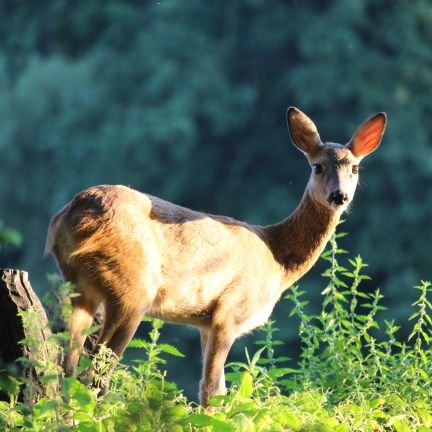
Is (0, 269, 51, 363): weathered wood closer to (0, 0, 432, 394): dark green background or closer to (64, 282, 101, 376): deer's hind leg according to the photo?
(64, 282, 101, 376): deer's hind leg

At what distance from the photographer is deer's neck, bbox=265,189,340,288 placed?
7.22m

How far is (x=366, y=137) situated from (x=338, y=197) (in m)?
0.63

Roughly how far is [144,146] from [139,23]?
4.07 m

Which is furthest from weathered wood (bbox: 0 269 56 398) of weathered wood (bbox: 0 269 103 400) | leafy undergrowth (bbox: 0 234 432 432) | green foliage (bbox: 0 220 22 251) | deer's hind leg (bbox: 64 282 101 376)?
green foliage (bbox: 0 220 22 251)

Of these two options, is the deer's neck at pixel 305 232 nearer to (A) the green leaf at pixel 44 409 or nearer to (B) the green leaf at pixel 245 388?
(B) the green leaf at pixel 245 388

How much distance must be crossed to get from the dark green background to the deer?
14131 millimetres

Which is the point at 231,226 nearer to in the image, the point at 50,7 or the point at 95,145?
the point at 95,145

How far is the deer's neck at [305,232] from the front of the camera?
7.22m

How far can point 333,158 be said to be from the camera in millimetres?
7164

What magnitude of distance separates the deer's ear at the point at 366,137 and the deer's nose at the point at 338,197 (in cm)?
45

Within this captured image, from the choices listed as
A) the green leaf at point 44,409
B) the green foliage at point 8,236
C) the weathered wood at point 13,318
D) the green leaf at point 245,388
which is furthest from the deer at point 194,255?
the green foliage at point 8,236

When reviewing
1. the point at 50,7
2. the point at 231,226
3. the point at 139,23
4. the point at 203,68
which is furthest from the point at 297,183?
the point at 231,226

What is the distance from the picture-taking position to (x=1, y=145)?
26938 millimetres

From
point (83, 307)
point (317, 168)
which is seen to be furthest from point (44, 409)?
point (317, 168)
